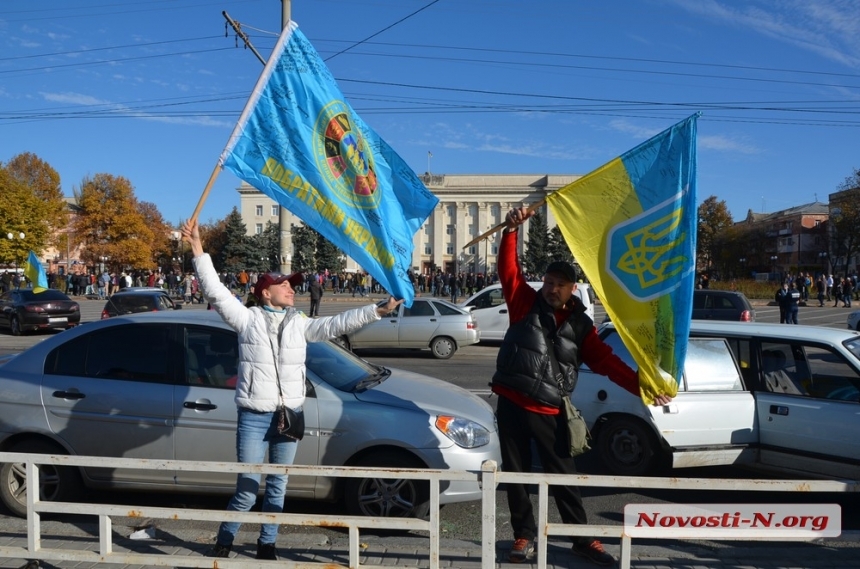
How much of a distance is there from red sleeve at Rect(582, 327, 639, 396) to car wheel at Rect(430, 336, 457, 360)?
1236cm

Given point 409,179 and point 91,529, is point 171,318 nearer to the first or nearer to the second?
point 91,529

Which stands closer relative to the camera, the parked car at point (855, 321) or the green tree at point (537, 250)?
the parked car at point (855, 321)

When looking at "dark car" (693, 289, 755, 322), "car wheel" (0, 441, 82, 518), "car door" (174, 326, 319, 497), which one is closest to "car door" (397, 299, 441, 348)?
"dark car" (693, 289, 755, 322)

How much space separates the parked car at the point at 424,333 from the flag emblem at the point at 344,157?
1220 centimetres

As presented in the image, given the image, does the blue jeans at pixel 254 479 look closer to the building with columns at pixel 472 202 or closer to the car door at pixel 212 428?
the car door at pixel 212 428

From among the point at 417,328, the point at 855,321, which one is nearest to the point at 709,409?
the point at 417,328

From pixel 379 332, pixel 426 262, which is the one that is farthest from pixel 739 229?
pixel 379 332

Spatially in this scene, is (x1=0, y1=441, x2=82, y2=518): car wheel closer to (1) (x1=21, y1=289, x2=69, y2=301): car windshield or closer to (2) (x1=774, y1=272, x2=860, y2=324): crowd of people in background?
(1) (x1=21, y1=289, x2=69, y2=301): car windshield

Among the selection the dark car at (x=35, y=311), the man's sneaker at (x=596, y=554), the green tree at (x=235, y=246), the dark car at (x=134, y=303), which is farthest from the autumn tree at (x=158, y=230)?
the man's sneaker at (x=596, y=554)

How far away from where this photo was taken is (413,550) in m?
4.78

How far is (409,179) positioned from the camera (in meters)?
4.77

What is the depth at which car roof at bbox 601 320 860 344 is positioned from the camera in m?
6.46

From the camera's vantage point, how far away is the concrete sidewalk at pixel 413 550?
4.54 metres

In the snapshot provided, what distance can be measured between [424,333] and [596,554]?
12523 millimetres
